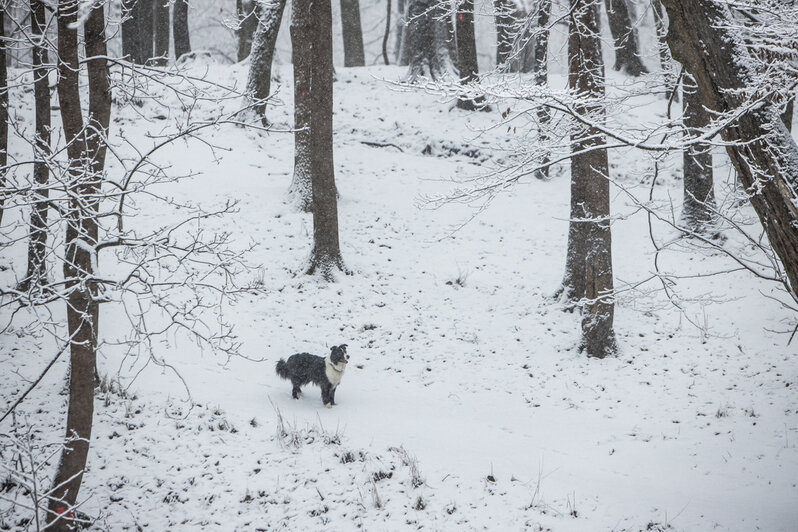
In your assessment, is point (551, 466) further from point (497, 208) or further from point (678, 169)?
point (678, 169)

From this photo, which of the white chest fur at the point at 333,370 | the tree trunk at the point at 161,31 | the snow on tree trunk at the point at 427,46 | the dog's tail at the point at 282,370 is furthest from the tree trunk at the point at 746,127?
the tree trunk at the point at 161,31

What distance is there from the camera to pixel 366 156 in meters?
15.7

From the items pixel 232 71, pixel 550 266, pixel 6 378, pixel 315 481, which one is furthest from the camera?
pixel 232 71

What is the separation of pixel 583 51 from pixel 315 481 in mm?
7364

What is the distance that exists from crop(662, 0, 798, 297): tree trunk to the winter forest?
2 centimetres

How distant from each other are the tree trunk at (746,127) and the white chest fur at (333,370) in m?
5.17

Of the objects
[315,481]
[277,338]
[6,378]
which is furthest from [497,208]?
[6,378]

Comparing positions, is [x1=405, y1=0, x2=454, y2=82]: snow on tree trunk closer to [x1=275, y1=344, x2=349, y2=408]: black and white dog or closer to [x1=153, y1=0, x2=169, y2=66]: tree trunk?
[x1=153, y1=0, x2=169, y2=66]: tree trunk

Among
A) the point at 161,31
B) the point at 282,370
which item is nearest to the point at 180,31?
the point at 161,31

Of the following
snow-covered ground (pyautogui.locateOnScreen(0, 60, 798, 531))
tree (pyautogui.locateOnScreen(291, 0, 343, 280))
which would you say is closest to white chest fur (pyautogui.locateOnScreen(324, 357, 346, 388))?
snow-covered ground (pyautogui.locateOnScreen(0, 60, 798, 531))

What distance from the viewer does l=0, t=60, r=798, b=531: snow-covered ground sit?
18.4 feet

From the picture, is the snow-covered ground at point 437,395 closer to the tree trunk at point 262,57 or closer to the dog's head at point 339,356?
the dog's head at point 339,356

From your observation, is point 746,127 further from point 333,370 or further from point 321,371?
point 321,371

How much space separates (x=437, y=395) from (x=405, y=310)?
247cm
